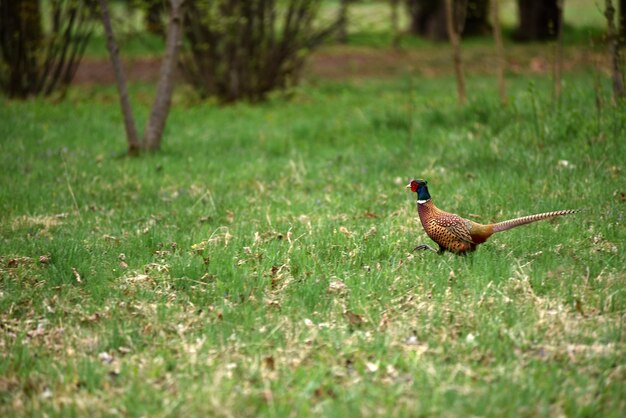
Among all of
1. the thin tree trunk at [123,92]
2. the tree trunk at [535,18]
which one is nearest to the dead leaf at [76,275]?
the thin tree trunk at [123,92]

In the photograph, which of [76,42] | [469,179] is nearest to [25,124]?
[76,42]

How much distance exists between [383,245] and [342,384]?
6.82 ft

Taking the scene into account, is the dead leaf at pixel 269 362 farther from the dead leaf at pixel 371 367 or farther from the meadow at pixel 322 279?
the dead leaf at pixel 371 367

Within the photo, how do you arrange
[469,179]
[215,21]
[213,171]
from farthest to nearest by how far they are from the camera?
1. [215,21]
2. [213,171]
3. [469,179]

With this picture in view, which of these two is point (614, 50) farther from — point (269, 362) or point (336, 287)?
point (269, 362)

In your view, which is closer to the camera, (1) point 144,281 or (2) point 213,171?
(1) point 144,281

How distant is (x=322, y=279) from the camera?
515 centimetres

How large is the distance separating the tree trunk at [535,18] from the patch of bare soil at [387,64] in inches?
66.3

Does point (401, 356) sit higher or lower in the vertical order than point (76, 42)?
lower

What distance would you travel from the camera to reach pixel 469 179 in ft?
26.0

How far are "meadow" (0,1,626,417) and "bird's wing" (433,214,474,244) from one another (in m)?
0.18

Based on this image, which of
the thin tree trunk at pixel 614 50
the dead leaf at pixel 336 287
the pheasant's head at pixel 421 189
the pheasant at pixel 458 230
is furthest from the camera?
the thin tree trunk at pixel 614 50

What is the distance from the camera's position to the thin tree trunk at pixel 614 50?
820 cm

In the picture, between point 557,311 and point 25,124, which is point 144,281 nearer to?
point 557,311
